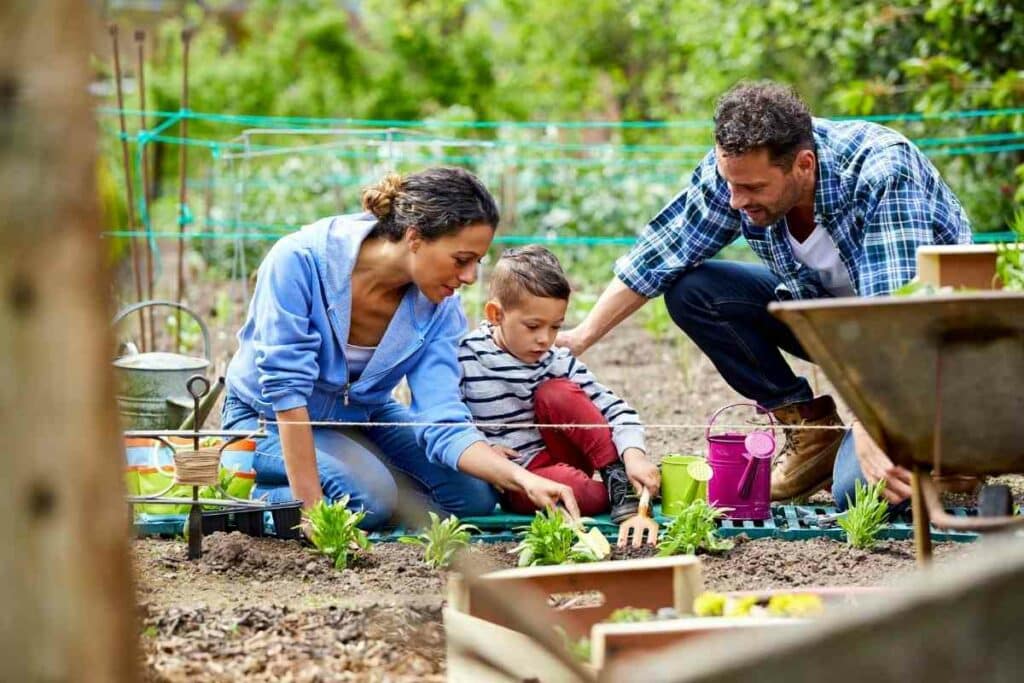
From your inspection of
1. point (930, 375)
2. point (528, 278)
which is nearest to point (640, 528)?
point (528, 278)

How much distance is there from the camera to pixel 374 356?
4.32 metres

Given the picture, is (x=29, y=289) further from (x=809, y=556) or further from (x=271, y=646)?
(x=809, y=556)

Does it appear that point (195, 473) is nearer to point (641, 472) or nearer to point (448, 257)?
point (448, 257)

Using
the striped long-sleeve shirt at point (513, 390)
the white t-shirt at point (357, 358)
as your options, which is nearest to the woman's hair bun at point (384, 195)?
the white t-shirt at point (357, 358)

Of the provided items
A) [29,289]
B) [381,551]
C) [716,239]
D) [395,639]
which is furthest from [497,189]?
[29,289]

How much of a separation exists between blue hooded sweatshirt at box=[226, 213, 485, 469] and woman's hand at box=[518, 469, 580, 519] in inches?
9.9

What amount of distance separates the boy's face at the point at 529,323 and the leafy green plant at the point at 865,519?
3.47ft

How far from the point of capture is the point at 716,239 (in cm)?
471

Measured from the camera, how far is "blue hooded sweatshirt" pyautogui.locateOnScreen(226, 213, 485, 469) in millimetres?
4125

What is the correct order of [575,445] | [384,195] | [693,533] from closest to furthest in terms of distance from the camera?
[693,533] → [384,195] → [575,445]

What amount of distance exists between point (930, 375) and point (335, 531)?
1.80 meters

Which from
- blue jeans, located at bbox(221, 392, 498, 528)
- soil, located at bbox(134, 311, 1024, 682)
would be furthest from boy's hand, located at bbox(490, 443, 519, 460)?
soil, located at bbox(134, 311, 1024, 682)

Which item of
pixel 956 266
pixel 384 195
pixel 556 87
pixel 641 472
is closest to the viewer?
pixel 956 266

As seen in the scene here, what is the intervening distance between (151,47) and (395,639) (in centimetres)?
1725
